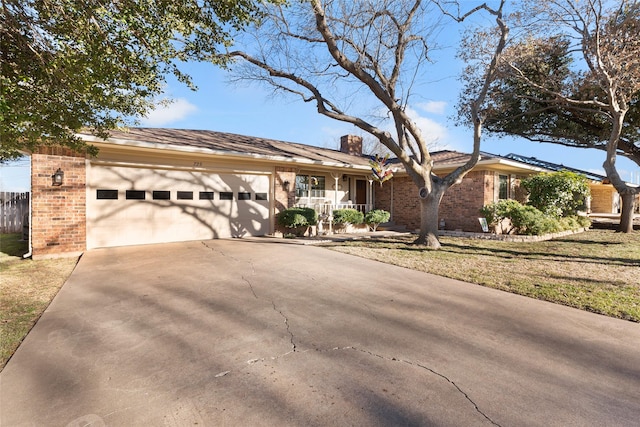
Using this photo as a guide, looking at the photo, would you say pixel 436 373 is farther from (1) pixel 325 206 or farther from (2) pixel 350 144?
(2) pixel 350 144

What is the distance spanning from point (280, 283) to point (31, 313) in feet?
10.8

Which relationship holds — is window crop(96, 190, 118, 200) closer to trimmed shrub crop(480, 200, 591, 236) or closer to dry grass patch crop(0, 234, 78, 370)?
dry grass patch crop(0, 234, 78, 370)

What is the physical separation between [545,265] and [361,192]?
9417 millimetres

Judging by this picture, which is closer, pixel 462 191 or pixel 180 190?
pixel 180 190

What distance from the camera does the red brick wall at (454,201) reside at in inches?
505

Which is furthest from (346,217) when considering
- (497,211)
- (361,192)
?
(497,211)

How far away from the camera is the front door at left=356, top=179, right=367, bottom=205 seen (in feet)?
50.5

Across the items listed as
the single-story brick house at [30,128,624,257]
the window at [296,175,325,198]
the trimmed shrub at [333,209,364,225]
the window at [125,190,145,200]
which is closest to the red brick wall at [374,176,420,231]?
the single-story brick house at [30,128,624,257]

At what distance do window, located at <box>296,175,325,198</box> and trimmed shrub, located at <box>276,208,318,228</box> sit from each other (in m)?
1.85

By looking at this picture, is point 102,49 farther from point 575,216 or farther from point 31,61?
point 575,216

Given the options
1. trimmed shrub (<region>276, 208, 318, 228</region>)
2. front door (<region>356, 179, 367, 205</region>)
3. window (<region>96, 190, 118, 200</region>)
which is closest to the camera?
window (<region>96, 190, 118, 200</region>)

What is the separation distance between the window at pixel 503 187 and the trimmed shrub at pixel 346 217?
6450 mm

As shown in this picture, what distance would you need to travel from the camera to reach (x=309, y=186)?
13438mm

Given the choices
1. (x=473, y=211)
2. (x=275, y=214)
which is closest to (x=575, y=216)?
(x=473, y=211)
